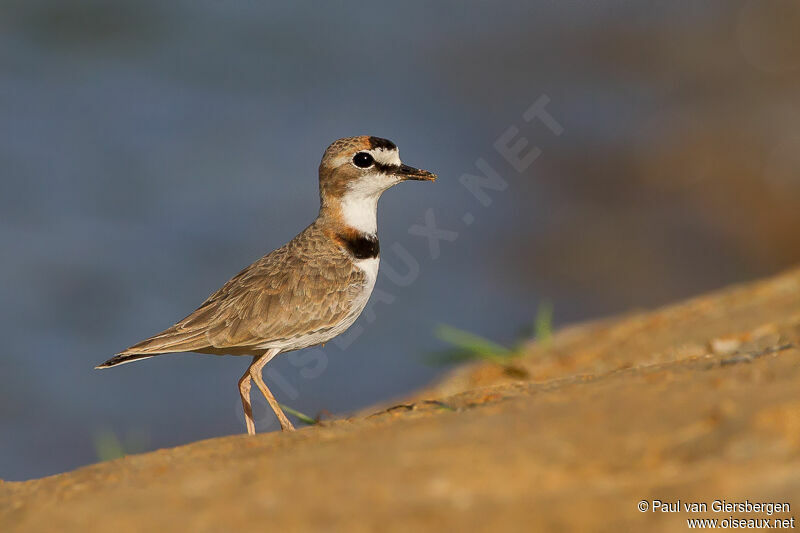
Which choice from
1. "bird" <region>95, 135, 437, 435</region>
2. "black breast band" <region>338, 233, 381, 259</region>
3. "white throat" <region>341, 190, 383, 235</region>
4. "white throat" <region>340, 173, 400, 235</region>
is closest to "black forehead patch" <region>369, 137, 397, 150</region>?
"bird" <region>95, 135, 437, 435</region>

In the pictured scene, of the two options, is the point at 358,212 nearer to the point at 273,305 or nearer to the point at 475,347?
the point at 273,305

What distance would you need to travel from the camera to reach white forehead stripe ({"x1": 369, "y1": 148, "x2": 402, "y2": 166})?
593 centimetres

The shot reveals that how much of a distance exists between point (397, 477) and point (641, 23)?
1717cm

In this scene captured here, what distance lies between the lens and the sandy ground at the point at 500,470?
231 cm

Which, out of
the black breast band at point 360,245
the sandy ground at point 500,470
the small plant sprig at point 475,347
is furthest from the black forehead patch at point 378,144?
the sandy ground at point 500,470

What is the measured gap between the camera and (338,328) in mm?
5547

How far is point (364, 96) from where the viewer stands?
49.1ft

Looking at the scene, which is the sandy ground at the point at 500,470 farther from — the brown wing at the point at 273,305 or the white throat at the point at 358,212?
the white throat at the point at 358,212

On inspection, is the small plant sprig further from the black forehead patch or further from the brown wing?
the black forehead patch

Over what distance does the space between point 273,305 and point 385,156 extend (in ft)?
4.15

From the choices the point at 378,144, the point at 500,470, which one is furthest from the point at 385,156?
the point at 500,470

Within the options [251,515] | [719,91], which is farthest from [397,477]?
[719,91]

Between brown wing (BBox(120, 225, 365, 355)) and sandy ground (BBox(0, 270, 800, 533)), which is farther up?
brown wing (BBox(120, 225, 365, 355))

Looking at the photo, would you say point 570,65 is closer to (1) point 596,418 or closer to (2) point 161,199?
(2) point 161,199
